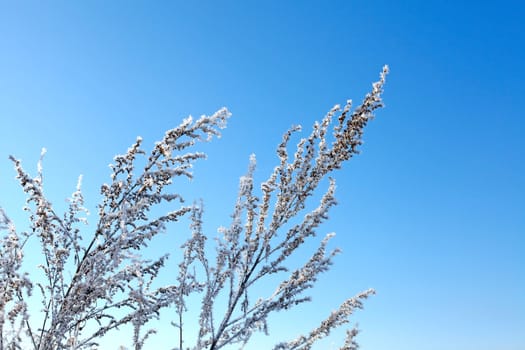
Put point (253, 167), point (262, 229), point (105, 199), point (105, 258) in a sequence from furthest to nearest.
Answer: point (253, 167) → point (262, 229) → point (105, 199) → point (105, 258)

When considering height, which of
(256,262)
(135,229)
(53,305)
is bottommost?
(53,305)

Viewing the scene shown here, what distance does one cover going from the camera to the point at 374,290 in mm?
6000

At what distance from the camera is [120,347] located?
401 inches

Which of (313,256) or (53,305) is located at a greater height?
(313,256)

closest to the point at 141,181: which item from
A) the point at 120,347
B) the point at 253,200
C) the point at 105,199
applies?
the point at 105,199

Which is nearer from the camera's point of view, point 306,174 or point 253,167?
point 306,174

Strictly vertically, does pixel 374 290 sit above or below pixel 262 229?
below

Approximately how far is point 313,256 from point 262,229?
0.75 meters

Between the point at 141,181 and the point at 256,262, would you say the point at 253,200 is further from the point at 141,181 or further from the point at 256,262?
the point at 141,181

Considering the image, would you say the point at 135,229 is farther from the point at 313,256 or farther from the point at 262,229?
the point at 313,256

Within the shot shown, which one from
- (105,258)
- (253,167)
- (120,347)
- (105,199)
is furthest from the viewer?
(120,347)

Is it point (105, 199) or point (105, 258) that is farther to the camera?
point (105, 199)

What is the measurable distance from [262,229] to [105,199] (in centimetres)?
189

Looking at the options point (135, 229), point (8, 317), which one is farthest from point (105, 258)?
point (8, 317)
